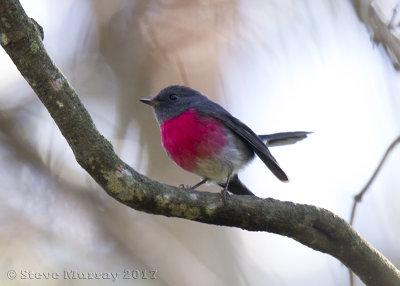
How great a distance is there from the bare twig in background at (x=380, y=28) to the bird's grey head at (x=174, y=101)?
1.85m

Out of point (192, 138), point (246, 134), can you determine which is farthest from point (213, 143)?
point (246, 134)

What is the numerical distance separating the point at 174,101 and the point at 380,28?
2.24 m

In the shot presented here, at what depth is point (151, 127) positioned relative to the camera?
210 inches

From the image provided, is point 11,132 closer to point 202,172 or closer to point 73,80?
point 73,80

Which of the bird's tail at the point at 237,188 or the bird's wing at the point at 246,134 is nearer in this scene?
the bird's wing at the point at 246,134

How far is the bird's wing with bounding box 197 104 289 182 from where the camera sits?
3810 millimetres

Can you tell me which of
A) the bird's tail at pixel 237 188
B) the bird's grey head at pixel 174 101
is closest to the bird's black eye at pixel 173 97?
the bird's grey head at pixel 174 101

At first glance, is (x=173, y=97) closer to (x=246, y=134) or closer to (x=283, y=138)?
(x=246, y=134)

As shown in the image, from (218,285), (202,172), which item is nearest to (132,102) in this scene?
(202,172)

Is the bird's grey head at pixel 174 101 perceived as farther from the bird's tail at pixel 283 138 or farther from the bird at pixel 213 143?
the bird's tail at pixel 283 138

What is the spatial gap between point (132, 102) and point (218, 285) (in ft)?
7.12

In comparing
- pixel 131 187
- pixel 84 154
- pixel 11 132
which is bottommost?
pixel 11 132

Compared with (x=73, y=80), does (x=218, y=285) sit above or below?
below

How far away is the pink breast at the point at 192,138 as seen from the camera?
3.92 meters
